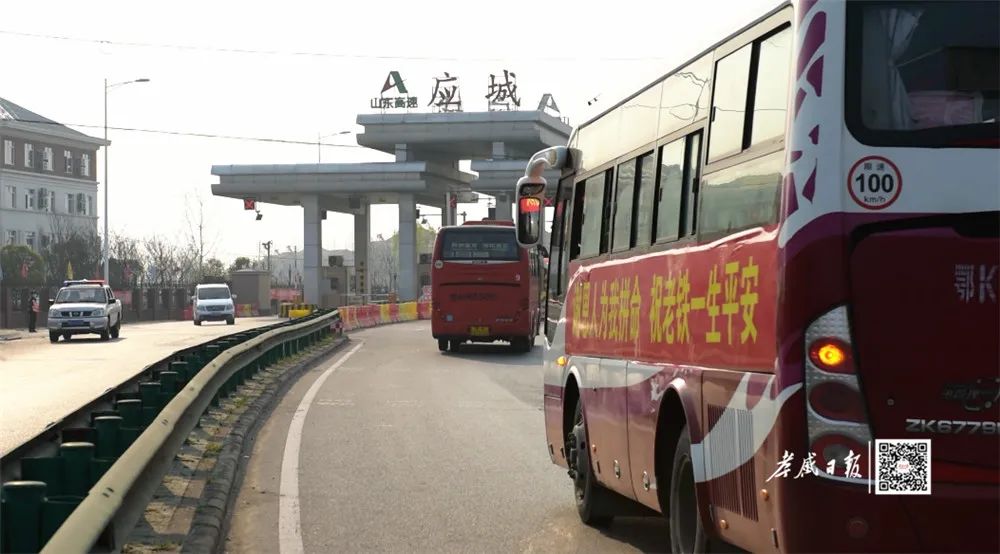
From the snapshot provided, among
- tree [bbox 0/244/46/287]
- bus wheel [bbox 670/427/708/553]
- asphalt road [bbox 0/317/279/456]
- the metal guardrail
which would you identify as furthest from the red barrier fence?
bus wheel [bbox 670/427/708/553]

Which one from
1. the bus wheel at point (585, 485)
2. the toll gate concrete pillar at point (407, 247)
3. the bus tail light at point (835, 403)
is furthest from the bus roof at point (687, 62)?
the toll gate concrete pillar at point (407, 247)

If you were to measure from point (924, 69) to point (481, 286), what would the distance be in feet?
101

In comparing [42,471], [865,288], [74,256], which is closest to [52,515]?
[42,471]

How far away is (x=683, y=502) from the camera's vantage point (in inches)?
294

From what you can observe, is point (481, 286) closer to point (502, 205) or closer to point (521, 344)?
point (521, 344)

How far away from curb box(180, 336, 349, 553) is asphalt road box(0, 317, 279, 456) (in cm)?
176

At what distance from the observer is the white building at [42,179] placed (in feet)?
356

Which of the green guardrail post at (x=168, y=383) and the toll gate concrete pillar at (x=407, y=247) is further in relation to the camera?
the toll gate concrete pillar at (x=407, y=247)

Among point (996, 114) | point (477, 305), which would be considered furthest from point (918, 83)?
point (477, 305)

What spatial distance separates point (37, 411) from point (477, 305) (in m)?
17.8

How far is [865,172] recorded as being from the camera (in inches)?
221

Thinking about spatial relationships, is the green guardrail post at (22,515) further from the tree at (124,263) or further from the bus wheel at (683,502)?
the tree at (124,263)

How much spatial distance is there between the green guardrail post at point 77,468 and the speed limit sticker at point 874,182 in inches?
199

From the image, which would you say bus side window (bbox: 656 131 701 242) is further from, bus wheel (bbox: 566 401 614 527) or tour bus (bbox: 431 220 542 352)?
tour bus (bbox: 431 220 542 352)
